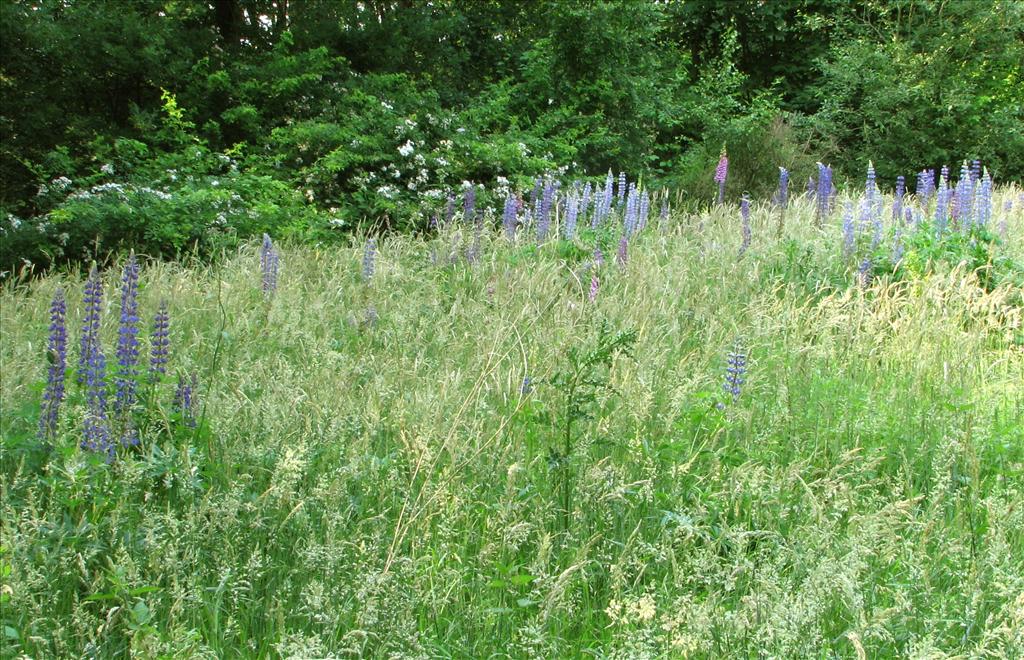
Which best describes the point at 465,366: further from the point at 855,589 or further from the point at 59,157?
the point at 59,157

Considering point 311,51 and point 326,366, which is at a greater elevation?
point 311,51

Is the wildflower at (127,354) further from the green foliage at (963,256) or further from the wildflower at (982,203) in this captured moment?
the wildflower at (982,203)

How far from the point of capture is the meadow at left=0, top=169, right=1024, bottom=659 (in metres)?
1.98

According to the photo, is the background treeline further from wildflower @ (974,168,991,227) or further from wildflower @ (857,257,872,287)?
wildflower @ (974,168,991,227)

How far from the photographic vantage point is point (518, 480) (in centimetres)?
277

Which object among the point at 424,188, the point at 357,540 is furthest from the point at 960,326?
the point at 424,188

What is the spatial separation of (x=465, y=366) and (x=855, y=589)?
2.10 metres

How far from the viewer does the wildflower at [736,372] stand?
3.26 m

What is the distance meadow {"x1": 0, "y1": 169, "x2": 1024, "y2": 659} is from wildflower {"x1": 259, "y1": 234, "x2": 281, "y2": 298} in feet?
1.06

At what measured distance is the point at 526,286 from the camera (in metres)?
4.83

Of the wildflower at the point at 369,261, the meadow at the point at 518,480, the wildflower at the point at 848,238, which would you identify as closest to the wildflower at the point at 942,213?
the wildflower at the point at 848,238

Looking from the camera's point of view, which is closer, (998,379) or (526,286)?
(998,379)

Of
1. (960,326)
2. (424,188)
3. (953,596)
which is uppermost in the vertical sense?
(424,188)

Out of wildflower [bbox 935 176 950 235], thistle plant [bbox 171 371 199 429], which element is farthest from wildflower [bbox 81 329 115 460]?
wildflower [bbox 935 176 950 235]
